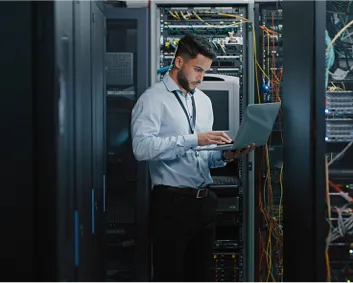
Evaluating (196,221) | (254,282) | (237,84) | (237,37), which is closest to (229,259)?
(254,282)

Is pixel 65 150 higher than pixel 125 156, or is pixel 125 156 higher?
pixel 65 150

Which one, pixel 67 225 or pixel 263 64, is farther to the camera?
pixel 263 64

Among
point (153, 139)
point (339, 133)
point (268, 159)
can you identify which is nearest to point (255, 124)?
point (339, 133)

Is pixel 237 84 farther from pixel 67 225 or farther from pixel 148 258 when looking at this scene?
pixel 67 225

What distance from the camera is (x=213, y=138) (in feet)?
7.79

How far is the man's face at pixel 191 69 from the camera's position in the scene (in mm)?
2582

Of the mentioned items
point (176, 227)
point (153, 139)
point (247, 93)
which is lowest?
point (176, 227)

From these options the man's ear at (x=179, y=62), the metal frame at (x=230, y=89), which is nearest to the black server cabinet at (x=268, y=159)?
the metal frame at (x=230, y=89)

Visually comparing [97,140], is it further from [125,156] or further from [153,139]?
[125,156]

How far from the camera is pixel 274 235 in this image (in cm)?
296

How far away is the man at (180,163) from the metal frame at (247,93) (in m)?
0.62

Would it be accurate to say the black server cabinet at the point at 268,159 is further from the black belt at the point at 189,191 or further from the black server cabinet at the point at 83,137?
the black server cabinet at the point at 83,137

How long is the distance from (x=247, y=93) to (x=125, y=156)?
0.97m

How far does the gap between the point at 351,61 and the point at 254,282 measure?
162 cm
